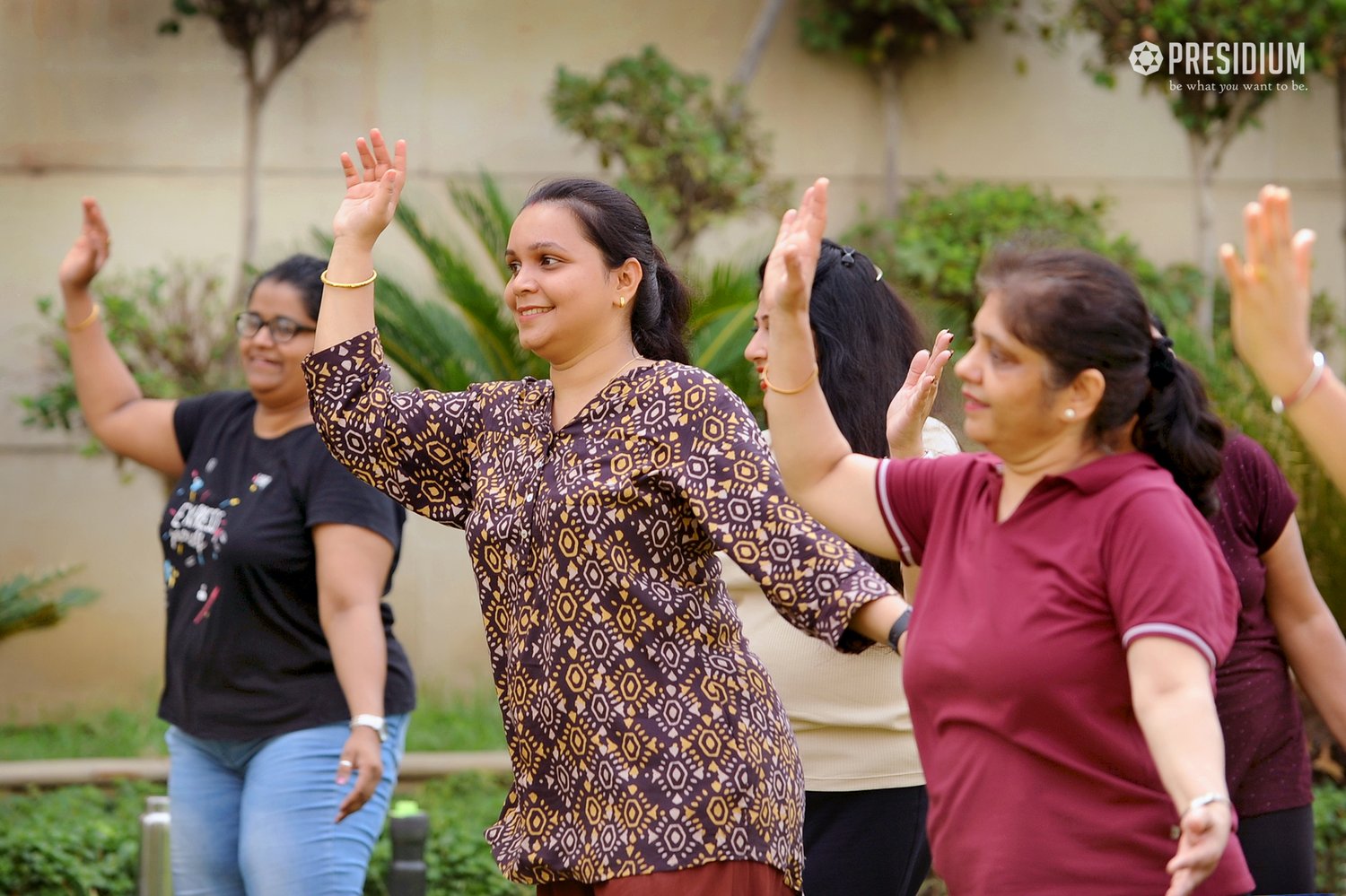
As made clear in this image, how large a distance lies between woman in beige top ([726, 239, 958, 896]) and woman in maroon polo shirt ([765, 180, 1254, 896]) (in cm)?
98

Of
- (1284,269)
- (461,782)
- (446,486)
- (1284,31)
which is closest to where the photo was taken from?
(1284,269)

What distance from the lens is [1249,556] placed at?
123 inches

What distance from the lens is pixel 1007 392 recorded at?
225 centimetres

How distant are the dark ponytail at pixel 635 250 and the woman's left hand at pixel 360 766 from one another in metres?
1.27

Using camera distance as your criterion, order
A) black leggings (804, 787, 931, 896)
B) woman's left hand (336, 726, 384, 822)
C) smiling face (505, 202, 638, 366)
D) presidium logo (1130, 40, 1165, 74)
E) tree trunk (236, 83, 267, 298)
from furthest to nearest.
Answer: tree trunk (236, 83, 267, 298) < presidium logo (1130, 40, 1165, 74) < woman's left hand (336, 726, 384, 822) < black leggings (804, 787, 931, 896) < smiling face (505, 202, 638, 366)

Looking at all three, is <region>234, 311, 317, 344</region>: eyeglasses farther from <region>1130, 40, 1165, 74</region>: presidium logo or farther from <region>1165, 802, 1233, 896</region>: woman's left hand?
<region>1130, 40, 1165, 74</region>: presidium logo

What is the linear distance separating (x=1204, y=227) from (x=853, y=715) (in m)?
6.48

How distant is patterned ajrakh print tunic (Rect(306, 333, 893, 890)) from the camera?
8.67 feet

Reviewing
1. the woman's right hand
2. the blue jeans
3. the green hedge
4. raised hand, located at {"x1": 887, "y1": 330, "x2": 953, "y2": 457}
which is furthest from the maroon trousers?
the green hedge

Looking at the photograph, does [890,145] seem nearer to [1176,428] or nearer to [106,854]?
[106,854]

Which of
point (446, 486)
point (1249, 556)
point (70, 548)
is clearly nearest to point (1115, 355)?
point (1249, 556)

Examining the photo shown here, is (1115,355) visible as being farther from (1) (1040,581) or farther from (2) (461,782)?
(2) (461,782)

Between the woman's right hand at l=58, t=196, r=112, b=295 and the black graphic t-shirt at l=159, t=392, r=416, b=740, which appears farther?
the woman's right hand at l=58, t=196, r=112, b=295

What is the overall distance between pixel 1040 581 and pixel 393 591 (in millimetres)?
6863
